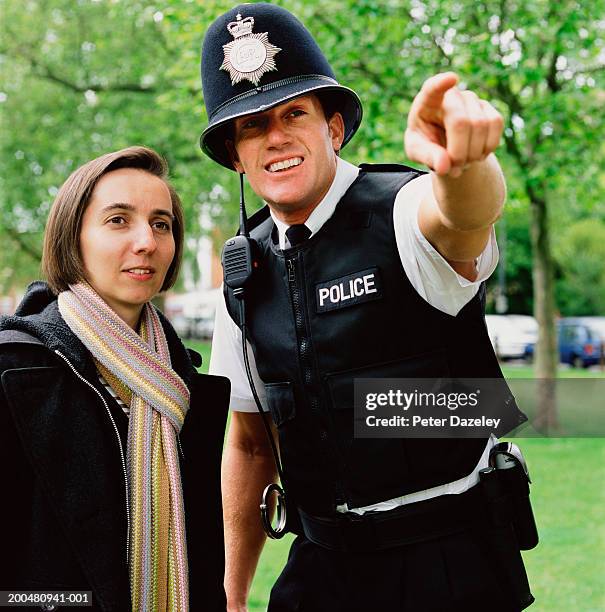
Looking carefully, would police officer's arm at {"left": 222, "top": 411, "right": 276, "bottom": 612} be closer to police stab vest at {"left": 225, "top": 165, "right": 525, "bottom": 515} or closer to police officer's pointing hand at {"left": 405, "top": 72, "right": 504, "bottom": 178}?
police stab vest at {"left": 225, "top": 165, "right": 525, "bottom": 515}

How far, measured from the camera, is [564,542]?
7582 millimetres

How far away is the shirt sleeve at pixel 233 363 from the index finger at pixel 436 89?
50.3 inches

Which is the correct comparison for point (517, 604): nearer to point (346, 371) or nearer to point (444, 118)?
point (346, 371)

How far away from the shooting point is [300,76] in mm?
2627

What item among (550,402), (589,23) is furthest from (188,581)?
(550,402)

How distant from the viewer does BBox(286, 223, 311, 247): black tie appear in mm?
2648

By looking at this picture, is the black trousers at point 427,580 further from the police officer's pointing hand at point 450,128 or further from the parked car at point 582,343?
the parked car at point 582,343

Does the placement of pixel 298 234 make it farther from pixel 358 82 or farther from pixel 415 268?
pixel 358 82

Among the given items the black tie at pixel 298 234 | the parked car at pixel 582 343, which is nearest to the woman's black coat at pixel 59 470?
the black tie at pixel 298 234

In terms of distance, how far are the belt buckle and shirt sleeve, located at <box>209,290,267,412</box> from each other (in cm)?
52

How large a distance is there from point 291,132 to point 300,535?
4.28 feet

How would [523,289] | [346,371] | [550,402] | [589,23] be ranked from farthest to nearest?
[523,289]
[550,402]
[589,23]
[346,371]

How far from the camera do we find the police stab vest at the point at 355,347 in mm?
2455

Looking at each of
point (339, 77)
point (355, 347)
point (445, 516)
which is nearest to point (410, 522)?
point (445, 516)
